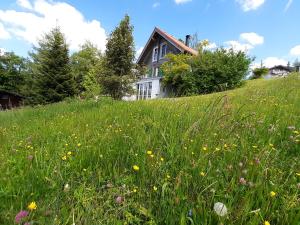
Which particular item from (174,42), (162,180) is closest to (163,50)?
(174,42)

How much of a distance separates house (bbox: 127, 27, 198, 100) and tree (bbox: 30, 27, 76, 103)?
7.95 meters

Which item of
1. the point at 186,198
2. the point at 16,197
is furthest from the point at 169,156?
the point at 16,197

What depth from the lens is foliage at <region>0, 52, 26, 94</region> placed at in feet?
154

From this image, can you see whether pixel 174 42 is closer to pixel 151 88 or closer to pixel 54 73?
pixel 151 88

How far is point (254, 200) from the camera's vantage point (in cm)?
151

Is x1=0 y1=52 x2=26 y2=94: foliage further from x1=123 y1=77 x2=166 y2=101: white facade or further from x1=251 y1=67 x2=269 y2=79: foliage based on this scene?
x1=251 y1=67 x2=269 y2=79: foliage

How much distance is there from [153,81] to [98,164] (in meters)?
29.1

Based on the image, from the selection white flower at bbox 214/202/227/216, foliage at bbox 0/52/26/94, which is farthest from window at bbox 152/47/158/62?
white flower at bbox 214/202/227/216

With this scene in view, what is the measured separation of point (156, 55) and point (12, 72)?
3119 cm

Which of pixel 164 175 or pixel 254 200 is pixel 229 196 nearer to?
pixel 254 200

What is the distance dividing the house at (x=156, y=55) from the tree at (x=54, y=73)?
7.95 meters

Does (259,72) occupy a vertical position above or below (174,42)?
below

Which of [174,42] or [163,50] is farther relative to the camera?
[163,50]

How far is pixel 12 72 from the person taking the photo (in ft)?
160
